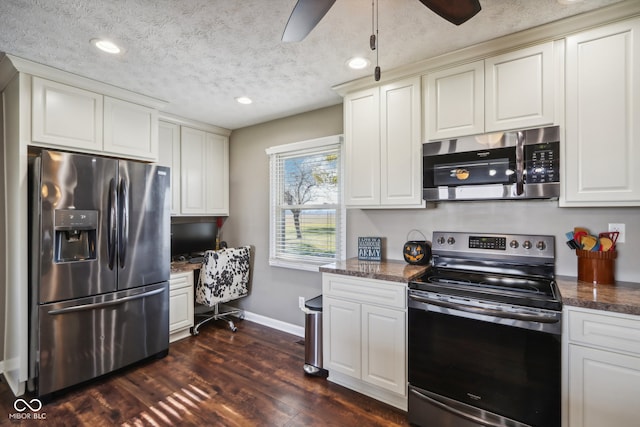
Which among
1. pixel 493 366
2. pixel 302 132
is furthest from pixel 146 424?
pixel 302 132

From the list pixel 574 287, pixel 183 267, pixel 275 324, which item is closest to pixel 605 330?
pixel 574 287

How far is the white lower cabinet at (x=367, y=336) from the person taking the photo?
2.07 m

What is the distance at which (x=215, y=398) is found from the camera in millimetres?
2264

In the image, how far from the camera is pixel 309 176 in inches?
134

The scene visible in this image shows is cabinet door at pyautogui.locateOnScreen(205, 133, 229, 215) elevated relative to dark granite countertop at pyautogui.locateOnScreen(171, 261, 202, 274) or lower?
elevated

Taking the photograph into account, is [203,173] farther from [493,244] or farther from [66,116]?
[493,244]

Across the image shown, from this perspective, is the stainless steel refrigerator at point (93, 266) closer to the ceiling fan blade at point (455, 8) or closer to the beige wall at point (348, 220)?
the beige wall at point (348, 220)

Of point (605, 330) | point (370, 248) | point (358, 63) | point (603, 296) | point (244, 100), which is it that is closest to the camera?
point (605, 330)

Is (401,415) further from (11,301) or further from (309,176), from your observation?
(11,301)

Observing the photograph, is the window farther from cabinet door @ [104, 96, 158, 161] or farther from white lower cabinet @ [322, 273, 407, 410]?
cabinet door @ [104, 96, 158, 161]

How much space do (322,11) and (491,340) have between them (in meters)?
1.89

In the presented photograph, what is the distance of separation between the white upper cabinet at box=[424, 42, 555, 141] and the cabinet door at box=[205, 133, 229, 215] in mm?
2742

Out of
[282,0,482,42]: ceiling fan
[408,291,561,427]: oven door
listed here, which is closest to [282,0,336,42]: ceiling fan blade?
[282,0,482,42]: ceiling fan

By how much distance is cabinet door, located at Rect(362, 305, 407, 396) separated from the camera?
2.06 m
